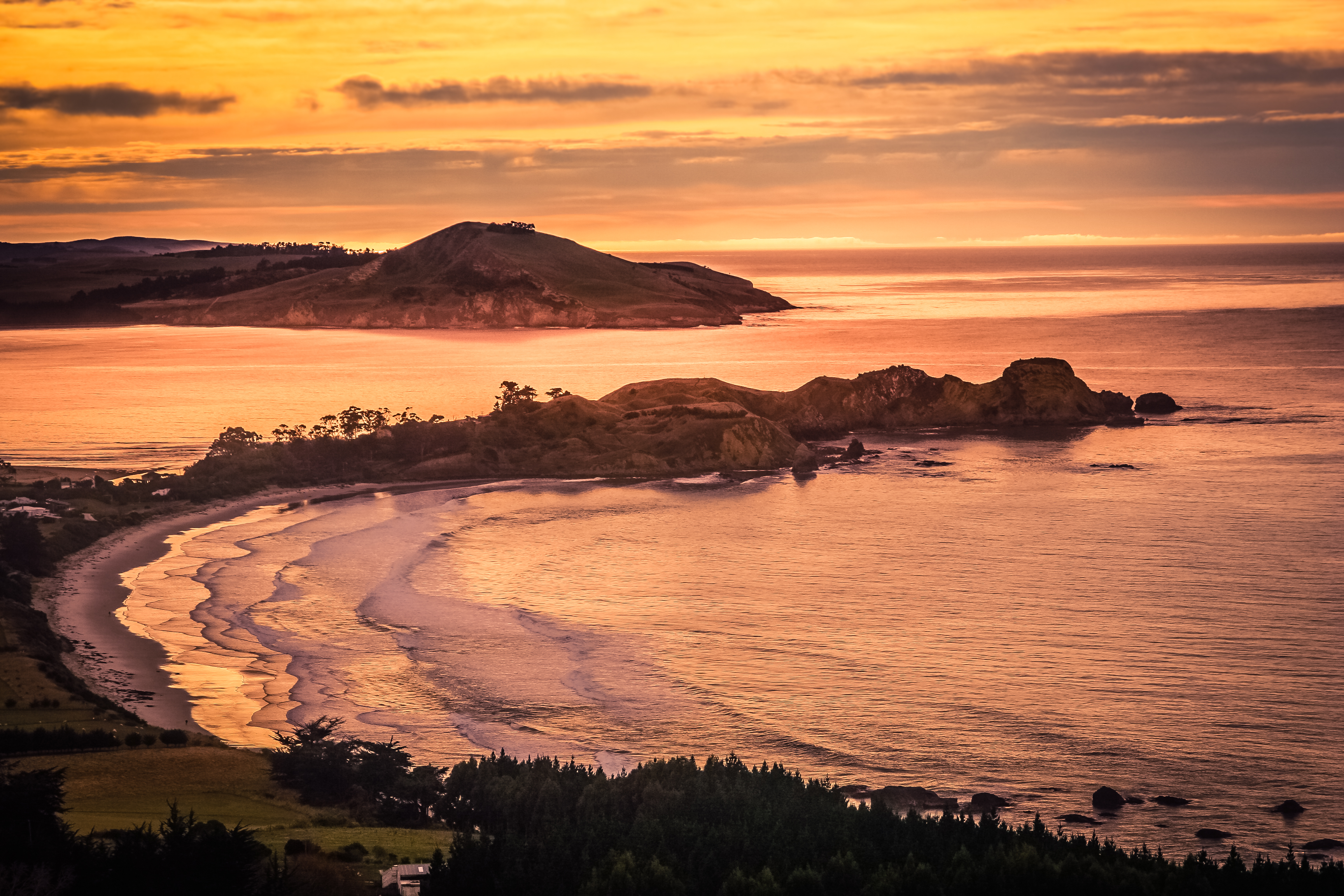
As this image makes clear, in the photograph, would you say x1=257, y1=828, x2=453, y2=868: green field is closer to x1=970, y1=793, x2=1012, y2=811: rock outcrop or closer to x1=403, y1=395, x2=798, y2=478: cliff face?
x1=970, y1=793, x2=1012, y2=811: rock outcrop

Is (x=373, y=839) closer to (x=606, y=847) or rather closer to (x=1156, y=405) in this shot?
(x=606, y=847)

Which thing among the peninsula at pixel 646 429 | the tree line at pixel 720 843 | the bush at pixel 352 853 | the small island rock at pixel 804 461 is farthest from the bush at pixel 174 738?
the small island rock at pixel 804 461

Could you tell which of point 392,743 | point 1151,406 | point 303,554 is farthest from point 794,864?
point 1151,406

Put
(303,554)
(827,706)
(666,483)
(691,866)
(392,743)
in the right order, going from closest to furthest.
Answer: (691,866) → (392,743) → (827,706) → (303,554) → (666,483)

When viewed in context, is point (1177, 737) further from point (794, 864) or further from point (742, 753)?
point (794, 864)

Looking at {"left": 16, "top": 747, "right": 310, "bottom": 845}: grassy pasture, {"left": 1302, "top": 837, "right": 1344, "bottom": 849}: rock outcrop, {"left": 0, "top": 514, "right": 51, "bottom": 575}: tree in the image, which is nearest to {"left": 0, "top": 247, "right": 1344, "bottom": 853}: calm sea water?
{"left": 1302, "top": 837, "right": 1344, "bottom": 849}: rock outcrop
